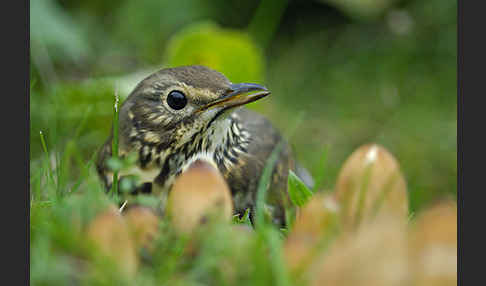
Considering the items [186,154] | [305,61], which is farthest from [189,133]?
[305,61]

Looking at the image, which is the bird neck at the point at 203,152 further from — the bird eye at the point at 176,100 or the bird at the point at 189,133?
the bird eye at the point at 176,100

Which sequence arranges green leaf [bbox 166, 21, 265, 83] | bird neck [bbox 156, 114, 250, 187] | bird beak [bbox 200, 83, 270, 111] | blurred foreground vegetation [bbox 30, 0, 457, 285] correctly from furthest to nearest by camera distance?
blurred foreground vegetation [bbox 30, 0, 457, 285] → green leaf [bbox 166, 21, 265, 83] → bird neck [bbox 156, 114, 250, 187] → bird beak [bbox 200, 83, 270, 111]

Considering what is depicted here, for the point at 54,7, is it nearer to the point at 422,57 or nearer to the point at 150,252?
the point at 422,57

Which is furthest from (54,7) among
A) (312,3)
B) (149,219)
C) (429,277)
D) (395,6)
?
(429,277)

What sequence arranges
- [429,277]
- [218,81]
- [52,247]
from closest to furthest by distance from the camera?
[429,277]
[52,247]
[218,81]

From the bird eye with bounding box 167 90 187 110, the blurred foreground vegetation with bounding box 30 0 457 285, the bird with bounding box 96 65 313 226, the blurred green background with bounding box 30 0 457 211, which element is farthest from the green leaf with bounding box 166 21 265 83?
the bird eye with bounding box 167 90 187 110

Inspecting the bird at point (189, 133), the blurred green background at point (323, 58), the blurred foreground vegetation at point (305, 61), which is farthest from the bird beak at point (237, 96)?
the blurred green background at point (323, 58)

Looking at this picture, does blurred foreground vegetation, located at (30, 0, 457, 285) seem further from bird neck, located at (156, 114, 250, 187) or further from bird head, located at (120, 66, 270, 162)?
bird neck, located at (156, 114, 250, 187)
